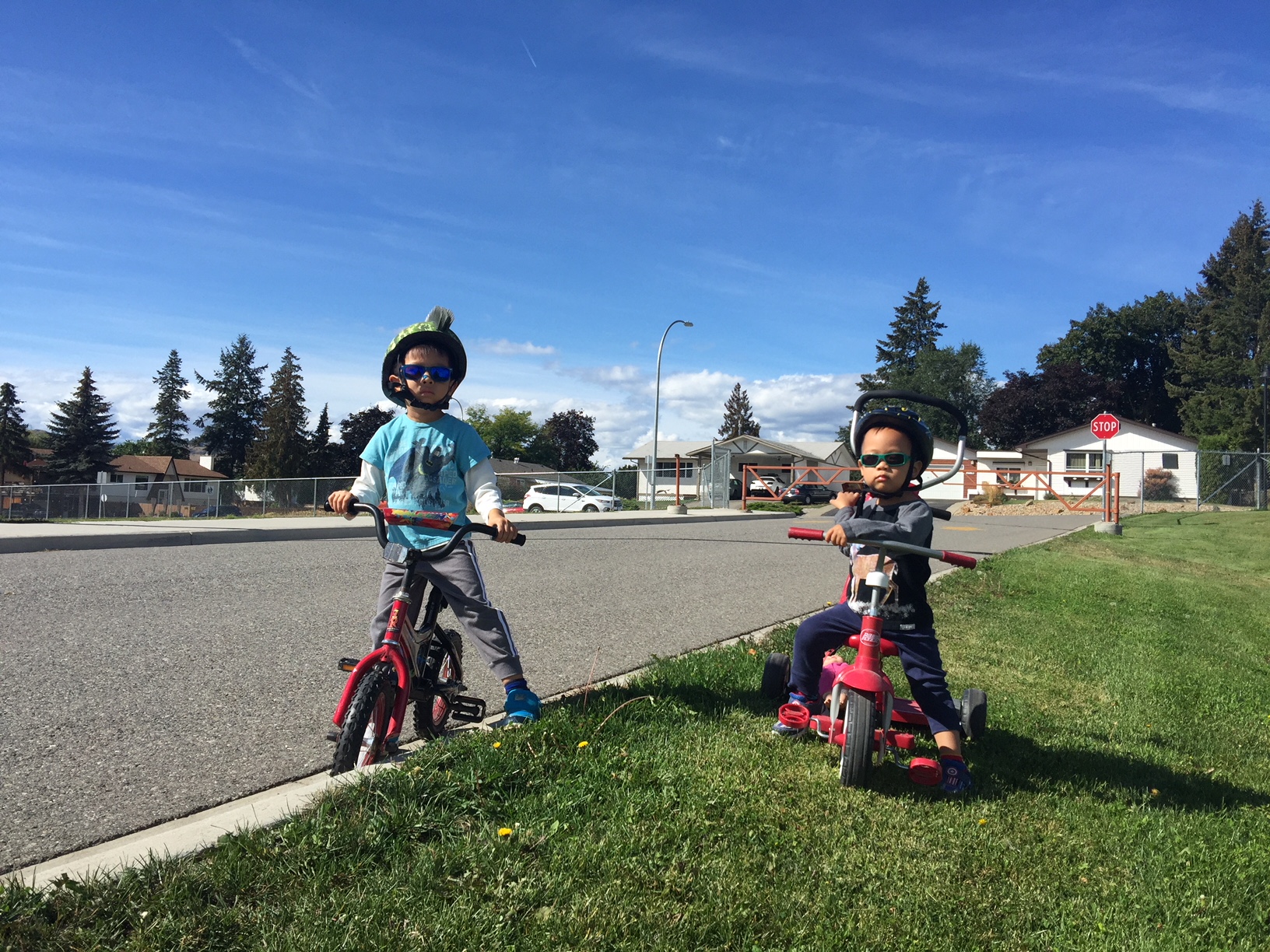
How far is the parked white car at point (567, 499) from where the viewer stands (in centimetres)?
3344

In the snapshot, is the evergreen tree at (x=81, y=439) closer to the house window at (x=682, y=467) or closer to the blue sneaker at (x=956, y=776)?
the house window at (x=682, y=467)

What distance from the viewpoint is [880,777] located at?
3594mm

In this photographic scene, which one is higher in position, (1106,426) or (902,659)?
Result: (1106,426)

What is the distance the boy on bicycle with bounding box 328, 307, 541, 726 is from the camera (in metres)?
3.76

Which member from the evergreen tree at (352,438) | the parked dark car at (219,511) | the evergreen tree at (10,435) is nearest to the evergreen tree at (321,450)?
the evergreen tree at (352,438)

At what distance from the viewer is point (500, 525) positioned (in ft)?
11.7

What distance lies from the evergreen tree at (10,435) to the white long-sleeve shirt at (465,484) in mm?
79640

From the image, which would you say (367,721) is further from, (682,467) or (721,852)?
(682,467)

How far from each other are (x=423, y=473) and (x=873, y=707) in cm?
206

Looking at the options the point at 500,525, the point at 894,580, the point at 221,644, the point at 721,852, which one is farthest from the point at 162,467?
the point at 721,852

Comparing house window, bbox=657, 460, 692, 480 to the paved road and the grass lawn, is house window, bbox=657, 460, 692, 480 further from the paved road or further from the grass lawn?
the grass lawn

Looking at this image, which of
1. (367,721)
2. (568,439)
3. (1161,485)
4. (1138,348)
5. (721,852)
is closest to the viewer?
(721,852)

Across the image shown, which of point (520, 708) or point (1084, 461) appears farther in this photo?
point (1084, 461)

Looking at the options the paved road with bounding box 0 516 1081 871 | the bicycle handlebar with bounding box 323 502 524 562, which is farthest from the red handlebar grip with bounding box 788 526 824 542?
the paved road with bounding box 0 516 1081 871
